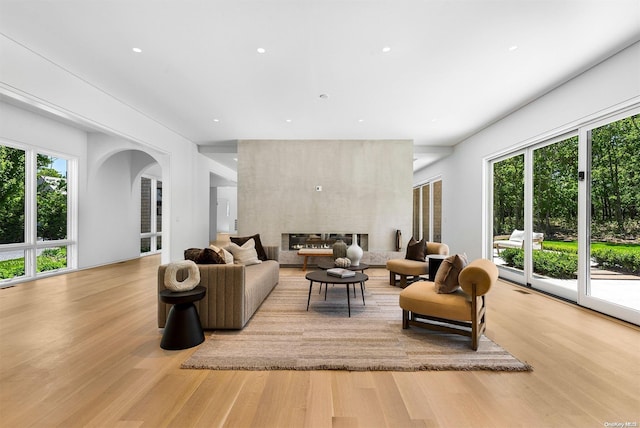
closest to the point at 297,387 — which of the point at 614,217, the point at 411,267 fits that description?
the point at 411,267

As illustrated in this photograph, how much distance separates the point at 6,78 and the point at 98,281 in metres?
3.32

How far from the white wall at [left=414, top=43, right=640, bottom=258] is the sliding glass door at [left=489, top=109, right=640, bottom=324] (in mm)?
244

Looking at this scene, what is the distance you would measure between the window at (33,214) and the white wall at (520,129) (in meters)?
8.46

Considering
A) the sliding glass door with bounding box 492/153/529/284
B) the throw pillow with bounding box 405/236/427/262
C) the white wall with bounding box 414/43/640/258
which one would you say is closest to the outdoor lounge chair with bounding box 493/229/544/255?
the sliding glass door with bounding box 492/153/529/284

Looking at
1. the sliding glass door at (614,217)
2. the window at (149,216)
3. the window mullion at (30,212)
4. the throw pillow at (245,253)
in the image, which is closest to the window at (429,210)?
the sliding glass door at (614,217)

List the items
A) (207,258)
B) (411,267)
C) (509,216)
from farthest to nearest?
(509,216), (411,267), (207,258)

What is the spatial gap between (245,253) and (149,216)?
5490 mm

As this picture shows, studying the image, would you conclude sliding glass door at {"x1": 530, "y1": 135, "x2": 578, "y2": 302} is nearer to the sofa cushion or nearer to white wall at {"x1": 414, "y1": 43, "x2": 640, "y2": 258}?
white wall at {"x1": 414, "y1": 43, "x2": 640, "y2": 258}

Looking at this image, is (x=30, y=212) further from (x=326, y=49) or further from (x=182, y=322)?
(x=326, y=49)

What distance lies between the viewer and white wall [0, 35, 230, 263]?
10.5ft

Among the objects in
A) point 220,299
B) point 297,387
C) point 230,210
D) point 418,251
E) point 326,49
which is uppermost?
point 326,49

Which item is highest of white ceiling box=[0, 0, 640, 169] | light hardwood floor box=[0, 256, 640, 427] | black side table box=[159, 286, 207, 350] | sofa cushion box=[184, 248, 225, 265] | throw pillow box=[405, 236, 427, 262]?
white ceiling box=[0, 0, 640, 169]

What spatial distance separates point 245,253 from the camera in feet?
14.5

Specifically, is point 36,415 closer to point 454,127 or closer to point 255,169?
point 255,169
